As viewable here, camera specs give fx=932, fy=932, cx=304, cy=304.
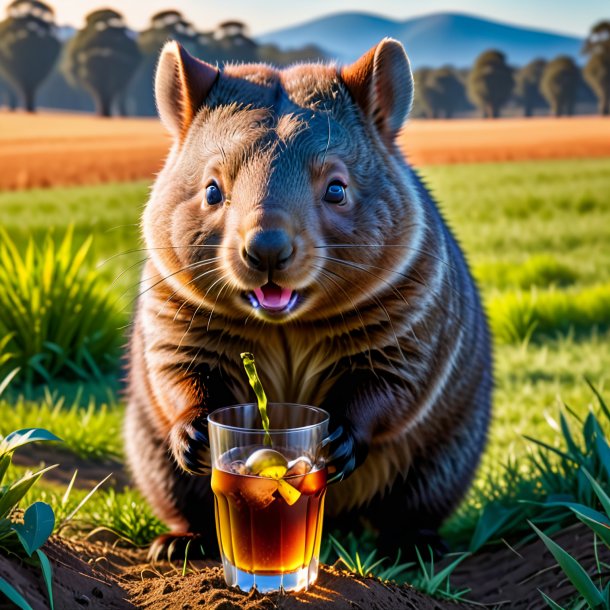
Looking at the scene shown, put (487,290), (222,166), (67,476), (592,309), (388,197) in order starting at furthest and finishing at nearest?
1. (487,290)
2. (592,309)
3. (67,476)
4. (388,197)
5. (222,166)

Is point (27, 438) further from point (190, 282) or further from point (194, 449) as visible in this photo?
point (190, 282)

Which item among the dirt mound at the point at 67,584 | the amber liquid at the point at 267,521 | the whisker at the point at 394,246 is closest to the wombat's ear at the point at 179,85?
the whisker at the point at 394,246

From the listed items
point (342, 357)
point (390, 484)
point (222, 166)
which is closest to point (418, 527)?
point (390, 484)

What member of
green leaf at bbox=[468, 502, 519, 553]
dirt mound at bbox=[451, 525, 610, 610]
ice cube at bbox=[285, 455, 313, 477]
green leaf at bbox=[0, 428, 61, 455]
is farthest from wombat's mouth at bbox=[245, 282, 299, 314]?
green leaf at bbox=[468, 502, 519, 553]

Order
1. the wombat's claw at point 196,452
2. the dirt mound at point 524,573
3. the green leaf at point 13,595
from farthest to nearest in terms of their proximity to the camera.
Answer: the dirt mound at point 524,573 < the wombat's claw at point 196,452 < the green leaf at point 13,595

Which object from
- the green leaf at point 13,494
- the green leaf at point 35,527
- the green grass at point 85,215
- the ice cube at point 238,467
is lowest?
the green grass at point 85,215

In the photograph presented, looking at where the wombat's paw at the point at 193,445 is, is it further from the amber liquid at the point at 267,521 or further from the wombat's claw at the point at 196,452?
the amber liquid at the point at 267,521

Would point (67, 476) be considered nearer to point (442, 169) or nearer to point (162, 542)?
point (162, 542)
